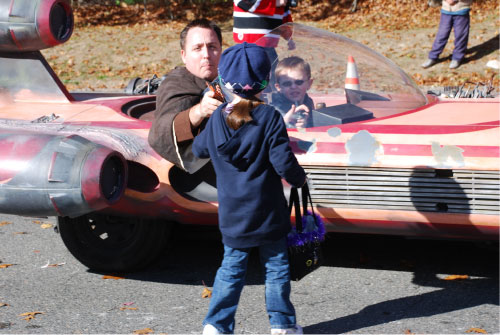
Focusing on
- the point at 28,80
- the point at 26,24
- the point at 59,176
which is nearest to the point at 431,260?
the point at 59,176

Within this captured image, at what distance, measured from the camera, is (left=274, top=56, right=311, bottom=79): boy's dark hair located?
400 cm

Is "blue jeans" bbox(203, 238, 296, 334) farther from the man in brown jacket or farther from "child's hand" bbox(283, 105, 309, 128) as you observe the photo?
"child's hand" bbox(283, 105, 309, 128)

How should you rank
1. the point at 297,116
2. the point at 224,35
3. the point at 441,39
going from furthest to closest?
1. the point at 224,35
2. the point at 441,39
3. the point at 297,116

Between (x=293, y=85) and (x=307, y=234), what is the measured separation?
3.46 ft

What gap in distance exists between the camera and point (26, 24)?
4.61 meters

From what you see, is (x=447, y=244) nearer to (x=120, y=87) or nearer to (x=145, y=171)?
(x=145, y=171)

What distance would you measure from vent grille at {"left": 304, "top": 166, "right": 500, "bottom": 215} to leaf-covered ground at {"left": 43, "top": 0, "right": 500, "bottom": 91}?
23.1 feet

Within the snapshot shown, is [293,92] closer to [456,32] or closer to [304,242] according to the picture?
[304,242]

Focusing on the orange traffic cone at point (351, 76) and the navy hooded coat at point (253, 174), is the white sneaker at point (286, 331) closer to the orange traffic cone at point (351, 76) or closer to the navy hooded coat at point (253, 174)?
the navy hooded coat at point (253, 174)

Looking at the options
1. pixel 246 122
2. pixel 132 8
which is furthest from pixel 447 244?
pixel 132 8

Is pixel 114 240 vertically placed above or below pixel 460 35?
above

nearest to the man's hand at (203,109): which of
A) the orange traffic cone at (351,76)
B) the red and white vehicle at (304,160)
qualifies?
the red and white vehicle at (304,160)

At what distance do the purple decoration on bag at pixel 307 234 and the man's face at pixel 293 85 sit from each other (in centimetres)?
83

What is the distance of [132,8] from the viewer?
15773mm
